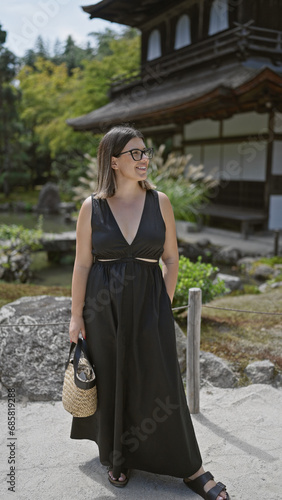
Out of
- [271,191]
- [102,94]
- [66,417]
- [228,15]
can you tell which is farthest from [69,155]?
[66,417]

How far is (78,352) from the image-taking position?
2.04 meters

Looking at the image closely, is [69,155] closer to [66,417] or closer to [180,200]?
[180,200]

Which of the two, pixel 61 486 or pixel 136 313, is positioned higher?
pixel 136 313

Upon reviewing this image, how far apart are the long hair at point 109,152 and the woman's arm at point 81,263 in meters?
0.09

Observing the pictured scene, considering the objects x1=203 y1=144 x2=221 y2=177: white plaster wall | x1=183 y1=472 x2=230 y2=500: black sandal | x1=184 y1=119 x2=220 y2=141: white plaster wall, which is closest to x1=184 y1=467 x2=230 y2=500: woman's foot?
x1=183 y1=472 x2=230 y2=500: black sandal

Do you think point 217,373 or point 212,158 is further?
point 212,158

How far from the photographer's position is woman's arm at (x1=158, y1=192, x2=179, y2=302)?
6.90 feet

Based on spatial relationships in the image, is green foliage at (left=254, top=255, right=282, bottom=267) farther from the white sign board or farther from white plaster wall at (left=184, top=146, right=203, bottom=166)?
white plaster wall at (left=184, top=146, right=203, bottom=166)

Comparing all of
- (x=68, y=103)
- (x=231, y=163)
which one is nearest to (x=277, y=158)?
(x=231, y=163)

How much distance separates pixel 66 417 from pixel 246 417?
3.65ft

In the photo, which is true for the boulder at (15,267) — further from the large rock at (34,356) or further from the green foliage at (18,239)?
the large rock at (34,356)

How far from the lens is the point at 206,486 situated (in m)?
2.02

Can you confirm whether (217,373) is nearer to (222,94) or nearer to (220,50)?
(222,94)

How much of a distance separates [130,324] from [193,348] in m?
0.91
